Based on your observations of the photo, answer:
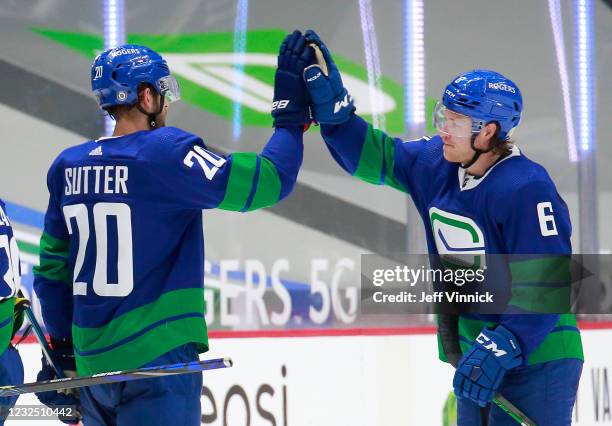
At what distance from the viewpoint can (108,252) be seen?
2.05 metres

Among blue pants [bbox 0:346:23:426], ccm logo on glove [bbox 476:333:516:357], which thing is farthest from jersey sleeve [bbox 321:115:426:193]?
blue pants [bbox 0:346:23:426]

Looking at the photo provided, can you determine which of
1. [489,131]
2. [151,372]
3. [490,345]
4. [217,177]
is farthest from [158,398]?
[489,131]

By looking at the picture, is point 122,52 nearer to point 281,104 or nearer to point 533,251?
point 281,104

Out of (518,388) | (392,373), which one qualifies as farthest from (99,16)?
(518,388)

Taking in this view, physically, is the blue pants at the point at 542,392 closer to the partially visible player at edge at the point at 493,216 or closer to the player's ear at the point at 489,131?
the partially visible player at edge at the point at 493,216

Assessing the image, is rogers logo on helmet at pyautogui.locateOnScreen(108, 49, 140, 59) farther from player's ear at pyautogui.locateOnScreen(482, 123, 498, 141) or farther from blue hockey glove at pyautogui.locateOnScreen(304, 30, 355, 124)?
player's ear at pyautogui.locateOnScreen(482, 123, 498, 141)

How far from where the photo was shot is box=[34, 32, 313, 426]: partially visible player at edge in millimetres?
2047

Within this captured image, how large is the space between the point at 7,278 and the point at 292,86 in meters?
0.79

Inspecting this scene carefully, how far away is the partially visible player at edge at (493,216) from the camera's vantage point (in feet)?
6.89

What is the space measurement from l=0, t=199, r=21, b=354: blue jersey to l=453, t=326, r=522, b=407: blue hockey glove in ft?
3.42

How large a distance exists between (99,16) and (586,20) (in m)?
1.96

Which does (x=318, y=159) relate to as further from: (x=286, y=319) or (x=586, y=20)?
(x=586, y=20)

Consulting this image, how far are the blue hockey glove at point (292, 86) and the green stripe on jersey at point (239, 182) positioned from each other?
0.70ft

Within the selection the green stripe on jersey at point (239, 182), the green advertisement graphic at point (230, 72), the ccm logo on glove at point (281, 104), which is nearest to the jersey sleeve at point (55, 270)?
the green stripe on jersey at point (239, 182)
